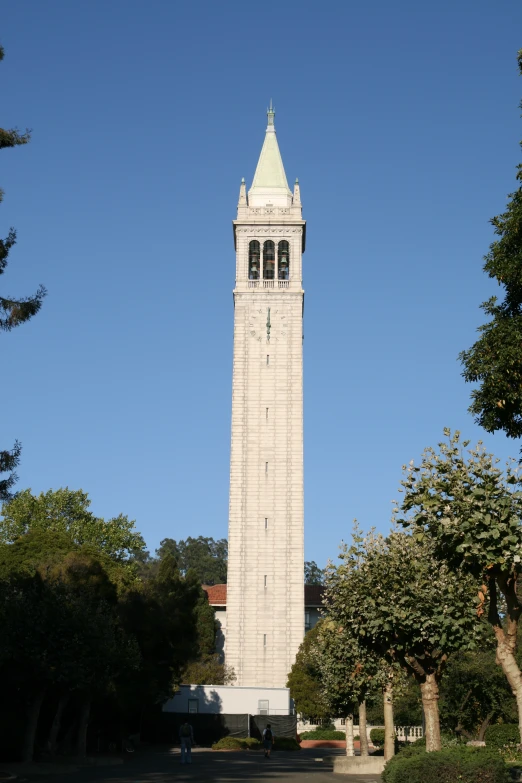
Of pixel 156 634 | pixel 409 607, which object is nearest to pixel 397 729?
pixel 156 634

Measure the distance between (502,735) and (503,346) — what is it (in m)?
28.0

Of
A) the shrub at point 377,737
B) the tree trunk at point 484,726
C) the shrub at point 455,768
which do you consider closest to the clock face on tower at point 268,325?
the shrub at point 377,737

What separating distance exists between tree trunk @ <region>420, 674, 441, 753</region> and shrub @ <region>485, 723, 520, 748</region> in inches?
741

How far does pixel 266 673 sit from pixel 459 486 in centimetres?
5956

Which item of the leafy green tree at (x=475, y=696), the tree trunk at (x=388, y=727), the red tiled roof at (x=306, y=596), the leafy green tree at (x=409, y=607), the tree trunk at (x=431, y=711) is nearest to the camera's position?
the leafy green tree at (x=409, y=607)

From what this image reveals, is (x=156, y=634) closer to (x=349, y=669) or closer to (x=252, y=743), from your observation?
(x=252, y=743)

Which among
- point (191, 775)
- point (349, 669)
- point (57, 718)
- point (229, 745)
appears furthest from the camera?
point (229, 745)

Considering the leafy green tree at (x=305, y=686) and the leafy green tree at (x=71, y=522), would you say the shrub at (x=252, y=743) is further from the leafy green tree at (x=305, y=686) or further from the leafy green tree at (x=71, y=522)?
the leafy green tree at (x=71, y=522)

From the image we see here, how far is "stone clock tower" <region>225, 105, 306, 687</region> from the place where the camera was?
2963 inches

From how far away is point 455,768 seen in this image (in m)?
20.8

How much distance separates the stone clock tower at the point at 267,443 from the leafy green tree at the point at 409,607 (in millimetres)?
47645

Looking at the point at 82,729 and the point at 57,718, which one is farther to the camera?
the point at 82,729

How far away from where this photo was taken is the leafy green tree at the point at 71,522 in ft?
250

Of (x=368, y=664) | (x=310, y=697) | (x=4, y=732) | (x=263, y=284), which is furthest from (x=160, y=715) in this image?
(x=263, y=284)
